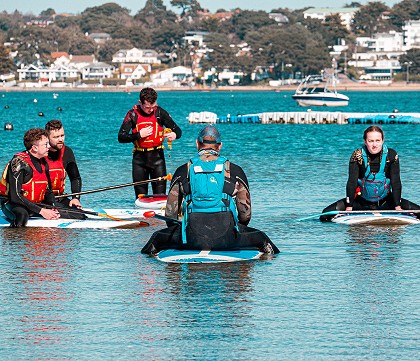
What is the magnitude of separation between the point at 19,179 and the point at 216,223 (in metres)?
3.87

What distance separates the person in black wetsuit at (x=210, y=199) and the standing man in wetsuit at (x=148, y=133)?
5.00 m

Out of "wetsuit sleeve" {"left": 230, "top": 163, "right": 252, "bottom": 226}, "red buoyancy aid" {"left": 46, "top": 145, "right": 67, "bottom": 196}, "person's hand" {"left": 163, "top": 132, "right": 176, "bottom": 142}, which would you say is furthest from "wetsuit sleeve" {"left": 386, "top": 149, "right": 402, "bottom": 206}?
"red buoyancy aid" {"left": 46, "top": 145, "right": 67, "bottom": 196}

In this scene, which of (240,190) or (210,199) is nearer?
(210,199)

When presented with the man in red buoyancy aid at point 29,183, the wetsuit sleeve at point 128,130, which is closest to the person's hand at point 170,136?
the wetsuit sleeve at point 128,130

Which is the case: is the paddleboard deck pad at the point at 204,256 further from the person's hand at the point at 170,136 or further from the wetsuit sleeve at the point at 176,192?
the person's hand at the point at 170,136

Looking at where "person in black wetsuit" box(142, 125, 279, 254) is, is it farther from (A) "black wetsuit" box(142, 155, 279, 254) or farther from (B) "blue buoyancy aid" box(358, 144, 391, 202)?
(B) "blue buoyancy aid" box(358, 144, 391, 202)

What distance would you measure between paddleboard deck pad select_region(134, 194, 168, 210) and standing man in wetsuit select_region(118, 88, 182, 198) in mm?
280

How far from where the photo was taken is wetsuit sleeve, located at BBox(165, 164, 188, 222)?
43.1 feet

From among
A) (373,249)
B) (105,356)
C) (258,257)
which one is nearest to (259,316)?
(105,356)

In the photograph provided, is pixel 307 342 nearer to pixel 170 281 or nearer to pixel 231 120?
pixel 170 281

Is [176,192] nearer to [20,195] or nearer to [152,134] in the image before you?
[20,195]

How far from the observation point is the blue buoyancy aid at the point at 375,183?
54.3 ft

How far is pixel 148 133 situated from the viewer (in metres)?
18.5

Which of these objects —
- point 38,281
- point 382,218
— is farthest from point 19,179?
point 382,218
